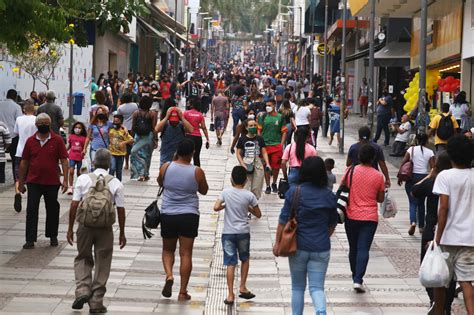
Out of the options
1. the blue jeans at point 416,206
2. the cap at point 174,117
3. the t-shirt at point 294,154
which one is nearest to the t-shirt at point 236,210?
the blue jeans at point 416,206

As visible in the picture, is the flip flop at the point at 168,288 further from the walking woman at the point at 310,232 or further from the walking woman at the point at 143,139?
the walking woman at the point at 143,139

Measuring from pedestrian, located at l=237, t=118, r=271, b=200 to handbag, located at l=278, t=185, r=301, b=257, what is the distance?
27.0 ft

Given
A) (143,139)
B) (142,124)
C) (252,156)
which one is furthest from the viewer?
(143,139)

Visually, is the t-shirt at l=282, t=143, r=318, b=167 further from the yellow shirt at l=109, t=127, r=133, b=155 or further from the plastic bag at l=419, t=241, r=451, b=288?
the plastic bag at l=419, t=241, r=451, b=288

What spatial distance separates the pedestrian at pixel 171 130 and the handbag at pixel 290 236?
983cm

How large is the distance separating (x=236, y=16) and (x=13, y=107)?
169 metres

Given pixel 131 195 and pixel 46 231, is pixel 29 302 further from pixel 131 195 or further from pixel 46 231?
pixel 131 195

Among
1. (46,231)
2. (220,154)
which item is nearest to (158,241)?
(46,231)

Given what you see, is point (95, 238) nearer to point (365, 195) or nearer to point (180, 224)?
point (180, 224)

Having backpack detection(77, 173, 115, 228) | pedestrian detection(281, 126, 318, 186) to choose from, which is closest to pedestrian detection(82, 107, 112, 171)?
pedestrian detection(281, 126, 318, 186)

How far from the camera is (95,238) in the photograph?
10625mm

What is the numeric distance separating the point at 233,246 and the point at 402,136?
17776 millimetres

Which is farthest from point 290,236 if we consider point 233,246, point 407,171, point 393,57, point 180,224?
point 393,57

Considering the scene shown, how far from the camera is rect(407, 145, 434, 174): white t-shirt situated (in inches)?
614
